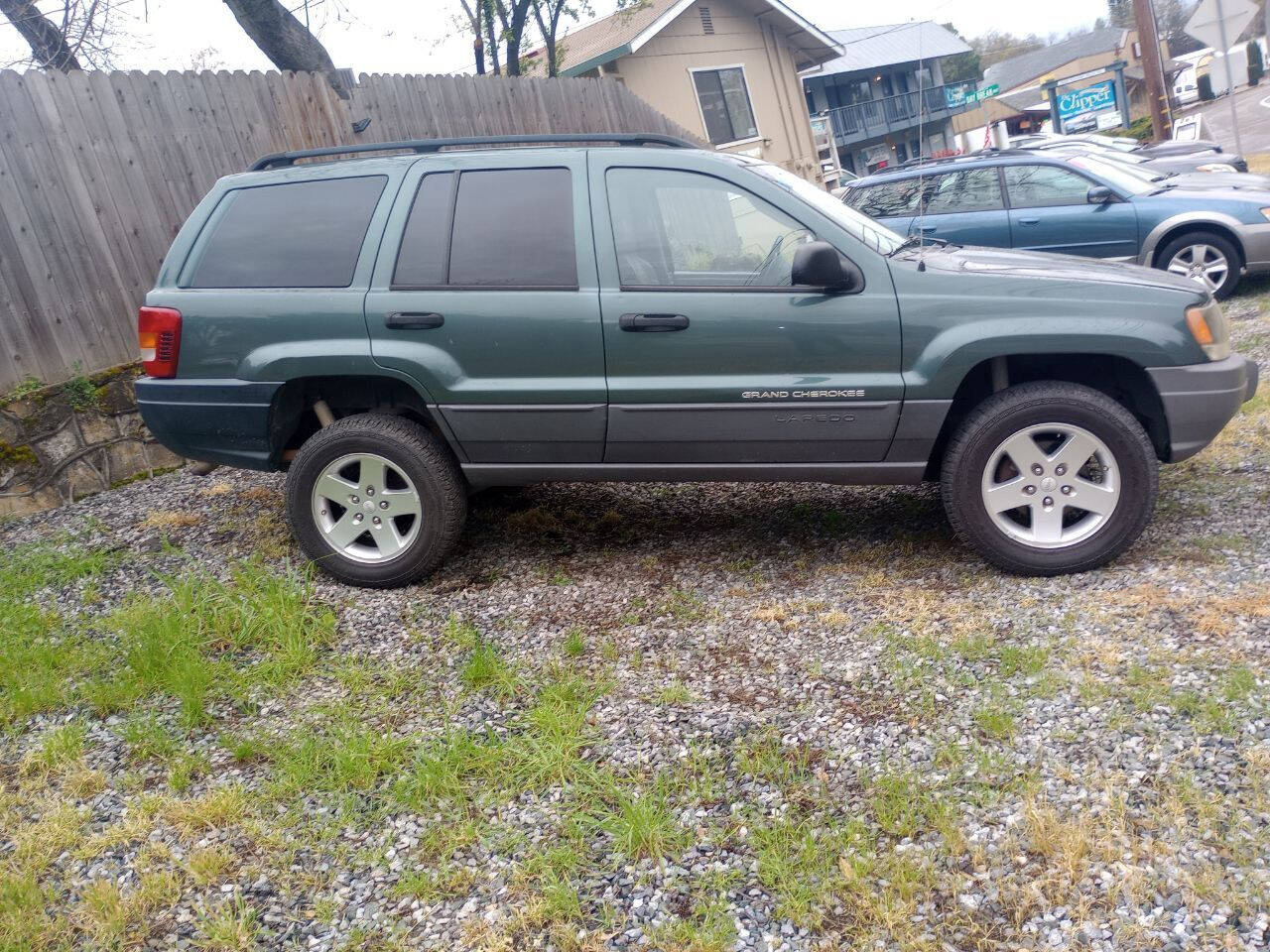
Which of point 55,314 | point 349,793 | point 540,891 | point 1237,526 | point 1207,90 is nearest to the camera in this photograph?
point 540,891

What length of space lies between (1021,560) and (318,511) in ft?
10.3

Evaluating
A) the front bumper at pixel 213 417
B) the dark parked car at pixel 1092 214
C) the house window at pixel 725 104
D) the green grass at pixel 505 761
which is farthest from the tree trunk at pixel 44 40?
the house window at pixel 725 104

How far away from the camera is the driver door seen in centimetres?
420

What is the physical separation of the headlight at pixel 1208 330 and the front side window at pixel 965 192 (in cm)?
564

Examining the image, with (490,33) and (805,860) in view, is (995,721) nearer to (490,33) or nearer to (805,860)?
Answer: (805,860)

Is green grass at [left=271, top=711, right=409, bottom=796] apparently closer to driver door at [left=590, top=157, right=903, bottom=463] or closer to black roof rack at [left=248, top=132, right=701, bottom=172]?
driver door at [left=590, top=157, right=903, bottom=463]

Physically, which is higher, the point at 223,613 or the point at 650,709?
the point at 223,613

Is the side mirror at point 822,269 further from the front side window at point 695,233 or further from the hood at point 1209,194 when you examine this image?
the hood at point 1209,194

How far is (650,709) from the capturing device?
11.7 feet

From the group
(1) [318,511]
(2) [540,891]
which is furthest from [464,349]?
(2) [540,891]

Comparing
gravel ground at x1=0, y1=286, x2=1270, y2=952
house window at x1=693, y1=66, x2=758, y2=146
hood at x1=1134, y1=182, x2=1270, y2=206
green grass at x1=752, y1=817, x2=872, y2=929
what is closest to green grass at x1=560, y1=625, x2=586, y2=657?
gravel ground at x1=0, y1=286, x2=1270, y2=952

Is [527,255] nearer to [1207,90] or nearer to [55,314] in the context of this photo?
[55,314]

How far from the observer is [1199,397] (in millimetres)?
4098

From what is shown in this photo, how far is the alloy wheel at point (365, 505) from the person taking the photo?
4613 mm
